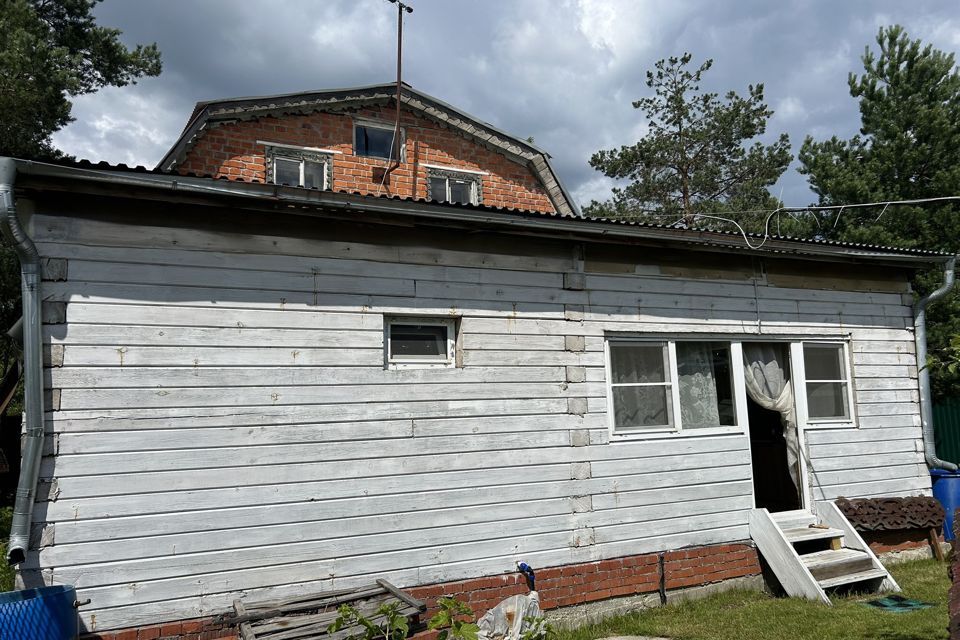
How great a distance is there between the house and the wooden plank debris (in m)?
0.13

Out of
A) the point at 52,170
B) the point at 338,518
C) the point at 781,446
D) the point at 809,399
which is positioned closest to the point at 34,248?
the point at 52,170

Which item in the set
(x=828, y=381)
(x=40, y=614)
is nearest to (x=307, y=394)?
(x=40, y=614)

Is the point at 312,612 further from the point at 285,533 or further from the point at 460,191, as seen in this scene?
the point at 460,191

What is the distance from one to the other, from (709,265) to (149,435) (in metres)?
5.58

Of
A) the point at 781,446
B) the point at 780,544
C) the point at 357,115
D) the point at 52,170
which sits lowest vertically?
the point at 780,544

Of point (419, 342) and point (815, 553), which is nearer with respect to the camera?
point (419, 342)

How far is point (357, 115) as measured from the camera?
1205 centimetres

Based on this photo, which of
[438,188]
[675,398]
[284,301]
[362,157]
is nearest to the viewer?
[284,301]

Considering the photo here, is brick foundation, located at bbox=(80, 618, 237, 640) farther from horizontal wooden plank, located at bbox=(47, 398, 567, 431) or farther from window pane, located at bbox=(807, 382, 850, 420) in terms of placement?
window pane, located at bbox=(807, 382, 850, 420)

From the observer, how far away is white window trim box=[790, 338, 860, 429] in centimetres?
764

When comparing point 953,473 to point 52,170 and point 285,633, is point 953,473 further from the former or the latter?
point 52,170

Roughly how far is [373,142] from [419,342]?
7286mm

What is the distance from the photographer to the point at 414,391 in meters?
5.68

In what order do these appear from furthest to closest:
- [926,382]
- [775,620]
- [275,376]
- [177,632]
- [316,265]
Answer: [926,382], [775,620], [316,265], [275,376], [177,632]
